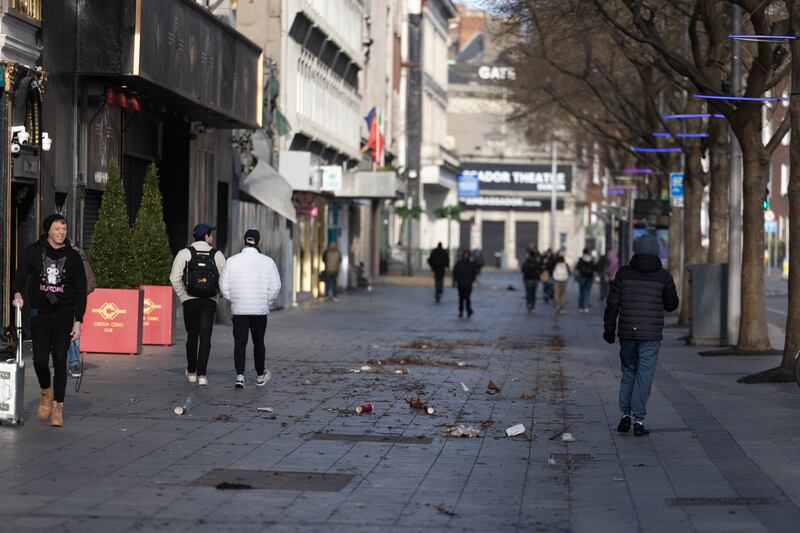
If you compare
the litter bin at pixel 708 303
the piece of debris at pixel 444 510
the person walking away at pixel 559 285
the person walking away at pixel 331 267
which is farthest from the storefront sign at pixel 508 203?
the piece of debris at pixel 444 510

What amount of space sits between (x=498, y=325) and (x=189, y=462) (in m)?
25.0

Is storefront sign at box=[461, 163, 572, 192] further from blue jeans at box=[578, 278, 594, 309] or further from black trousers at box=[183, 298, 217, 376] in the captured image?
black trousers at box=[183, 298, 217, 376]

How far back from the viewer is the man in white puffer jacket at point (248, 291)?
58.4 feet

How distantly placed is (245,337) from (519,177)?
4135 inches

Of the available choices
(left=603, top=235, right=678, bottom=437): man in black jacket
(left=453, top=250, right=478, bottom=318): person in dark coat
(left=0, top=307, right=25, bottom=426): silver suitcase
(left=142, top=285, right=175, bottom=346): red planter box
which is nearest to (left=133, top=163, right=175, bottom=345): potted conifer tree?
(left=142, top=285, right=175, bottom=346): red planter box

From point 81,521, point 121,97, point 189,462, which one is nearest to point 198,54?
point 121,97

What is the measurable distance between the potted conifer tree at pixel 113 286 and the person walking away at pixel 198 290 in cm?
406

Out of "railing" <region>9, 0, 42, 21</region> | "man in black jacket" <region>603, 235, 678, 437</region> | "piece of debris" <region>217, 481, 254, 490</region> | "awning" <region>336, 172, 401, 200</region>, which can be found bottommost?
"piece of debris" <region>217, 481, 254, 490</region>

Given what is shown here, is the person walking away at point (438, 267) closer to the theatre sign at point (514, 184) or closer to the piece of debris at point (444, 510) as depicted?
the piece of debris at point (444, 510)

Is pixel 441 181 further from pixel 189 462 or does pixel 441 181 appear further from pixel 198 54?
pixel 189 462

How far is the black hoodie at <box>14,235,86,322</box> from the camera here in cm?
1359

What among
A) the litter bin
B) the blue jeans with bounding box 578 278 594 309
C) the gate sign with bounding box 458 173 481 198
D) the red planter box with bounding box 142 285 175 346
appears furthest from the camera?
the gate sign with bounding box 458 173 481 198

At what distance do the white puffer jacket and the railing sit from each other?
17.8ft

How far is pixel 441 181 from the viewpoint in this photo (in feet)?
304
